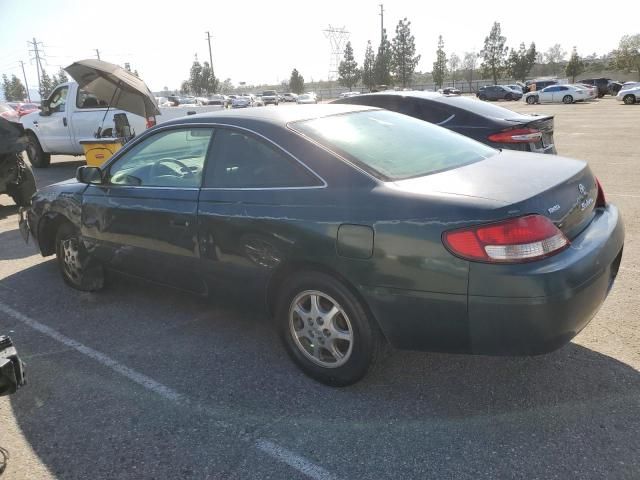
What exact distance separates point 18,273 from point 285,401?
151 inches

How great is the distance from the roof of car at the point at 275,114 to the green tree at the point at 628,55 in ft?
234

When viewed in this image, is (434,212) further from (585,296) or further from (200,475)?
(200,475)

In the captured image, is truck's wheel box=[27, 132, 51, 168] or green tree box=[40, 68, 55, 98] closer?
truck's wheel box=[27, 132, 51, 168]

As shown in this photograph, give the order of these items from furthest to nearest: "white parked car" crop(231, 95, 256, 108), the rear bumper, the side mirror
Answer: "white parked car" crop(231, 95, 256, 108) < the side mirror < the rear bumper

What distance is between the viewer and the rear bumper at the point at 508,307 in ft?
7.75

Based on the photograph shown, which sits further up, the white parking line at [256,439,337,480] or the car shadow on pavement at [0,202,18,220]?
the car shadow on pavement at [0,202,18,220]

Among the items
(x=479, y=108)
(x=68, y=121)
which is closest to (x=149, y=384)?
(x=479, y=108)

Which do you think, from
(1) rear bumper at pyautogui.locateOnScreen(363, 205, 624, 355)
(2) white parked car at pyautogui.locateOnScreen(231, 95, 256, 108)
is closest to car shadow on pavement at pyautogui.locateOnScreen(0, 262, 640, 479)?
(1) rear bumper at pyautogui.locateOnScreen(363, 205, 624, 355)

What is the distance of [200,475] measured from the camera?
7.89ft

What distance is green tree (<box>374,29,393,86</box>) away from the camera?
2726 inches

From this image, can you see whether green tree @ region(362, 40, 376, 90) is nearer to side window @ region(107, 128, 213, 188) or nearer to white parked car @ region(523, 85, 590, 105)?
white parked car @ region(523, 85, 590, 105)

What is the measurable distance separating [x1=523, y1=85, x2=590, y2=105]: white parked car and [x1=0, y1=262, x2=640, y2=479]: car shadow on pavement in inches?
1612

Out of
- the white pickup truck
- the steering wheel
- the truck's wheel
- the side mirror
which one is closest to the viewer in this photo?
the steering wheel

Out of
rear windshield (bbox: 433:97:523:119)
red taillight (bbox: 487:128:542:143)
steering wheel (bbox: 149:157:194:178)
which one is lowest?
red taillight (bbox: 487:128:542:143)
